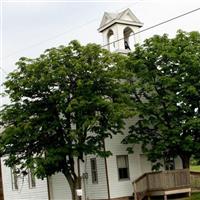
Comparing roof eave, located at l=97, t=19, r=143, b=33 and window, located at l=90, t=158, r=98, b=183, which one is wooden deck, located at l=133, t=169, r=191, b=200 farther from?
roof eave, located at l=97, t=19, r=143, b=33

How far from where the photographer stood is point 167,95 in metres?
30.6

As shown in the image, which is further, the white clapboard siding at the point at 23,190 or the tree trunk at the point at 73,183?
the white clapboard siding at the point at 23,190

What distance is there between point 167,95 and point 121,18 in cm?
804


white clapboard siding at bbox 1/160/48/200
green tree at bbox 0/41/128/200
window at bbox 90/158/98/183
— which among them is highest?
green tree at bbox 0/41/128/200

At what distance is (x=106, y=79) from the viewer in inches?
1078

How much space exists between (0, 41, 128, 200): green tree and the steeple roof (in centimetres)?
815

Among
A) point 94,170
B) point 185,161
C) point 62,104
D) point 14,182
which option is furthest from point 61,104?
point 14,182

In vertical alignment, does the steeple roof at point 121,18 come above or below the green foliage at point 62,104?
above

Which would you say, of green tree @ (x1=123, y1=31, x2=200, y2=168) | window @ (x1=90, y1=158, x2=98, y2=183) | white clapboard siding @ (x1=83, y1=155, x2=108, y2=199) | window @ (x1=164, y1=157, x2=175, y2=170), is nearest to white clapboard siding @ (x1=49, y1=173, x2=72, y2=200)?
white clapboard siding @ (x1=83, y1=155, x2=108, y2=199)

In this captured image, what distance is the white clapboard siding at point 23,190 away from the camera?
1446 inches

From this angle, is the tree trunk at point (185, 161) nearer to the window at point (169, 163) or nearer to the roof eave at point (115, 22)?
the window at point (169, 163)

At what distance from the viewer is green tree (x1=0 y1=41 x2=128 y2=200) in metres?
26.6

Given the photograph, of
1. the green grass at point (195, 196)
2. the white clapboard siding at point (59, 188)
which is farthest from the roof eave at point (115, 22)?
the green grass at point (195, 196)

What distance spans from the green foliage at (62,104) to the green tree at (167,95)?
129 inches
